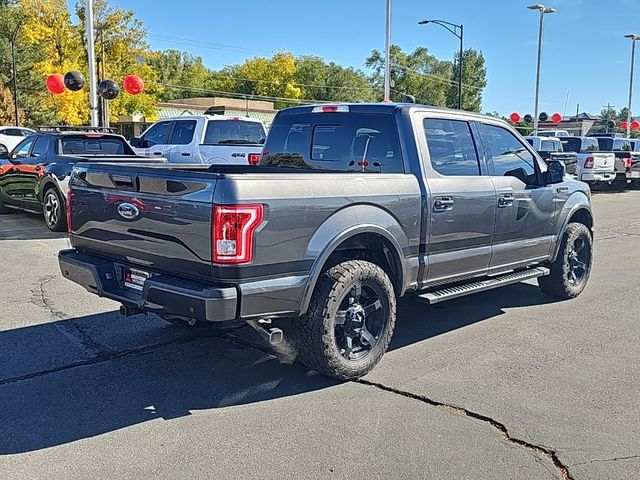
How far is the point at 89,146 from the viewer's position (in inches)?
443

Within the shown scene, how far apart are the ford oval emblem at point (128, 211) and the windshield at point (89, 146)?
737cm

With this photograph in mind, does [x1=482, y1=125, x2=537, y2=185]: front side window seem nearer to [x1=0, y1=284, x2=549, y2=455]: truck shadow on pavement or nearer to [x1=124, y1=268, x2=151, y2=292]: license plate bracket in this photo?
[x1=0, y1=284, x2=549, y2=455]: truck shadow on pavement

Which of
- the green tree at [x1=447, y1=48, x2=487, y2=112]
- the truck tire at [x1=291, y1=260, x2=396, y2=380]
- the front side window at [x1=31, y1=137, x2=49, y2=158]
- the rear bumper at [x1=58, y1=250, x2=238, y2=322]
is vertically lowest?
the truck tire at [x1=291, y1=260, x2=396, y2=380]

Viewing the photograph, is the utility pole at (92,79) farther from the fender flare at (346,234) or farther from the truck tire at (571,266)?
the fender flare at (346,234)

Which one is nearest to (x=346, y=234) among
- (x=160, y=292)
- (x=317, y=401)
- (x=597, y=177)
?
(x=317, y=401)

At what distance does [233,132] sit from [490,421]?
35.3ft

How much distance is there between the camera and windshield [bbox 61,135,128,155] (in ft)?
36.7

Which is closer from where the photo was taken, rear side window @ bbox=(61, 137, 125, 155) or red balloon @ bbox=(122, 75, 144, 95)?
rear side window @ bbox=(61, 137, 125, 155)

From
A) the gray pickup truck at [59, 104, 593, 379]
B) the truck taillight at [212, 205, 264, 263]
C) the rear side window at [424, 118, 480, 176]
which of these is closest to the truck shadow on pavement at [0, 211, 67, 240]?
the gray pickup truck at [59, 104, 593, 379]

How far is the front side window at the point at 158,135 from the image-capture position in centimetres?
1402

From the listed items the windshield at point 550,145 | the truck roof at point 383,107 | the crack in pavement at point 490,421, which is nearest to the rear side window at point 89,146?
the truck roof at point 383,107

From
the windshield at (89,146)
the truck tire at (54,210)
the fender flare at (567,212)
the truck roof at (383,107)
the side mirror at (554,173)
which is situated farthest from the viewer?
the windshield at (89,146)

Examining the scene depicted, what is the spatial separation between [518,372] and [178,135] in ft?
34.5

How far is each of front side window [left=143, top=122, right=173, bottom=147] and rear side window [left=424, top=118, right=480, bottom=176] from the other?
958cm
